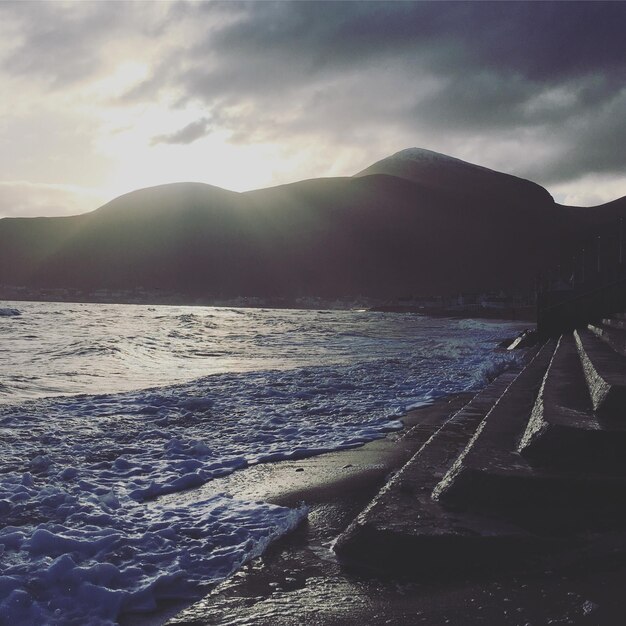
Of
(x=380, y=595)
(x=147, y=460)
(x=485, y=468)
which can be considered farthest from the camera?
(x=147, y=460)

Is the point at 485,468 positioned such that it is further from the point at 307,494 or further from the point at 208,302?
the point at 208,302

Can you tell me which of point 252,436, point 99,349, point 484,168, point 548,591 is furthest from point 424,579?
point 484,168

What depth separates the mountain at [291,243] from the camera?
124m

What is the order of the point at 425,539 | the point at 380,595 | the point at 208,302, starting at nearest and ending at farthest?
the point at 380,595, the point at 425,539, the point at 208,302

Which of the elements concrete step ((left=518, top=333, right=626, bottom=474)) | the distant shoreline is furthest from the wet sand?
the distant shoreline

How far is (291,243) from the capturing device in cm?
12962

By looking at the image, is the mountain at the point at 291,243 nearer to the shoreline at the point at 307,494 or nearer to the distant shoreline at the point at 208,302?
the distant shoreline at the point at 208,302

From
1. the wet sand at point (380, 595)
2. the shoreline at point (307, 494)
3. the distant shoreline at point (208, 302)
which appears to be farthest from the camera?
the distant shoreline at point (208, 302)

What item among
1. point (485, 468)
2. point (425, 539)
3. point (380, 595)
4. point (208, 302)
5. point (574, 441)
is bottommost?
point (380, 595)

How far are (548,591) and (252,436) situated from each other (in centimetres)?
369

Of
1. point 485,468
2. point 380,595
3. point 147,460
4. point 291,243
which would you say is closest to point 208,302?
point 291,243

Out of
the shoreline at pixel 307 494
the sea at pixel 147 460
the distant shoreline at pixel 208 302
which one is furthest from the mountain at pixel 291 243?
the shoreline at pixel 307 494

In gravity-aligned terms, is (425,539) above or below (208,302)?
below

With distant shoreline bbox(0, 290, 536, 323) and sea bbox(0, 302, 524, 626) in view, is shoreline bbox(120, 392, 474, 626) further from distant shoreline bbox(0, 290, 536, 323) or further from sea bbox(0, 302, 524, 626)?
distant shoreline bbox(0, 290, 536, 323)
